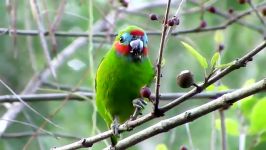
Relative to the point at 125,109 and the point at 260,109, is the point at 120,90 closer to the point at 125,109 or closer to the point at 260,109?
the point at 125,109

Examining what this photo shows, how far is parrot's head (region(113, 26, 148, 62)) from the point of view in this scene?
2.62 metres

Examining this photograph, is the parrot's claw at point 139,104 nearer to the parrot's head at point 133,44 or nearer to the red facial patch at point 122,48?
the parrot's head at point 133,44

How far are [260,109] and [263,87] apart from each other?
0.98 meters

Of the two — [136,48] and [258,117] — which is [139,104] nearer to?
[136,48]

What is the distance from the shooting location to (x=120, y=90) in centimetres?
263

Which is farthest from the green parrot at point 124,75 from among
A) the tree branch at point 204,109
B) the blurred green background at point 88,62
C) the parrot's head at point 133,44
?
the blurred green background at point 88,62

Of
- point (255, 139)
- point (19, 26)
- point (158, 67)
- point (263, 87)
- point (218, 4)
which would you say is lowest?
point (263, 87)

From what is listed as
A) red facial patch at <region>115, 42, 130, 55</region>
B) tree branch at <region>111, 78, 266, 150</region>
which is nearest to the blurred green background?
red facial patch at <region>115, 42, 130, 55</region>

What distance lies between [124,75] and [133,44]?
124 millimetres

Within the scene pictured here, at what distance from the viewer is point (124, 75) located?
266 cm

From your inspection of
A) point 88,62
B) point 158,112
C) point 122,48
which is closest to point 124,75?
point 122,48

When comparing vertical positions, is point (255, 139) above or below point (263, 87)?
above

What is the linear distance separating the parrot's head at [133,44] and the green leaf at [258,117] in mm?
468

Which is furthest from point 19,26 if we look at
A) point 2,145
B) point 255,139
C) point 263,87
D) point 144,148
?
point 263,87
